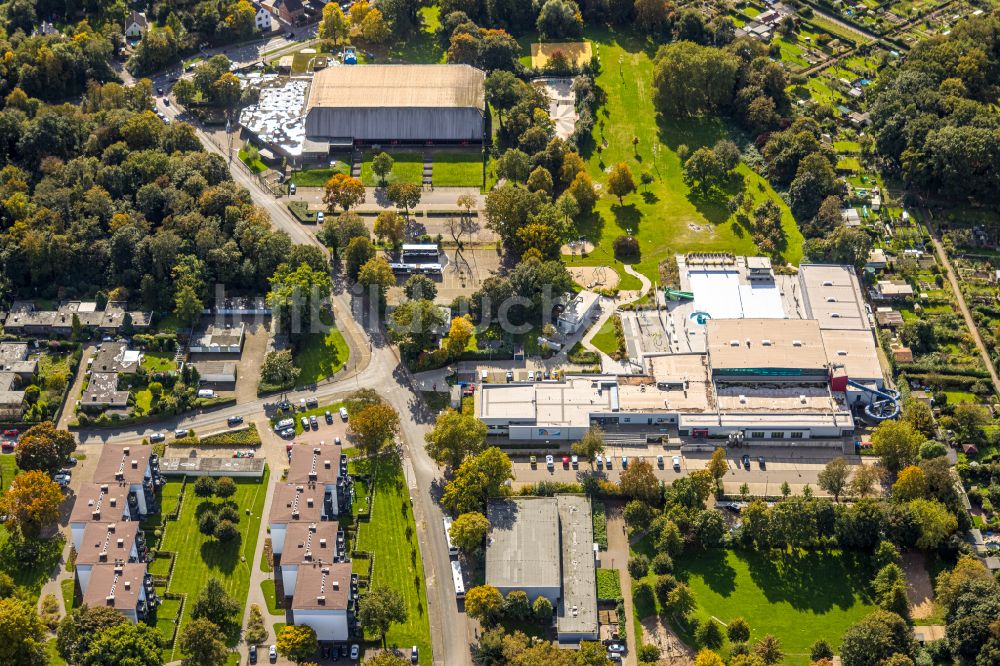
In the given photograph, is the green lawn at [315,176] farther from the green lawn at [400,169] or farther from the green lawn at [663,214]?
the green lawn at [663,214]

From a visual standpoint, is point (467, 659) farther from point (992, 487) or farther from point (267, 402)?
point (992, 487)

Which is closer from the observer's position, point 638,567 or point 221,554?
point 638,567

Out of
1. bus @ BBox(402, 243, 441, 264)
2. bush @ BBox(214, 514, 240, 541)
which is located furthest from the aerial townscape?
bush @ BBox(214, 514, 240, 541)

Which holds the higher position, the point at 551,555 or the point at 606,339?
the point at 606,339

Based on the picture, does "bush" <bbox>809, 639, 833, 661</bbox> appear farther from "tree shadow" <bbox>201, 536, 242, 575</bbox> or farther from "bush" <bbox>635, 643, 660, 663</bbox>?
"tree shadow" <bbox>201, 536, 242, 575</bbox>

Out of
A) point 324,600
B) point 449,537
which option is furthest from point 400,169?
point 324,600

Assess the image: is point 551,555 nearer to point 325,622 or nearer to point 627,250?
point 325,622
